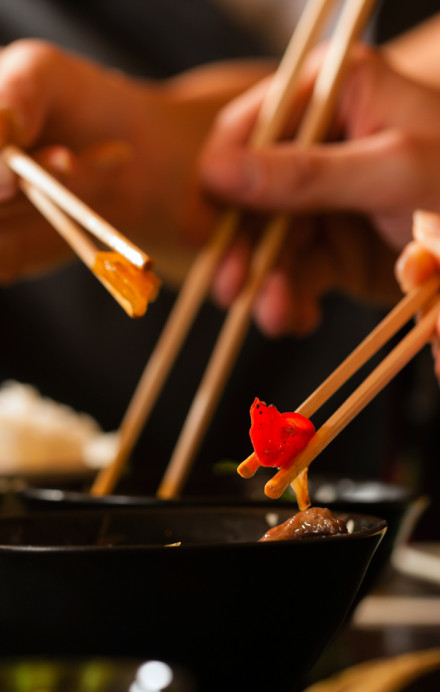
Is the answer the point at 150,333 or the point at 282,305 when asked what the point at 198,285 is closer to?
the point at 282,305

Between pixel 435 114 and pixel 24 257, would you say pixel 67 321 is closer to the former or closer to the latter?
pixel 24 257

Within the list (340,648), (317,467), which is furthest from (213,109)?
(317,467)

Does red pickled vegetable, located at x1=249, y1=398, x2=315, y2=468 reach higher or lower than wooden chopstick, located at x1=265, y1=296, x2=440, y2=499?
higher

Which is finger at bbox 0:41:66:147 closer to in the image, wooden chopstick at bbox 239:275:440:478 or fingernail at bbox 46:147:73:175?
fingernail at bbox 46:147:73:175

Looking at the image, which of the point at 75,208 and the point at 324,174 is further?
the point at 324,174

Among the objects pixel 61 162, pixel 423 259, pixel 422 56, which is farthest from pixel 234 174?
pixel 422 56

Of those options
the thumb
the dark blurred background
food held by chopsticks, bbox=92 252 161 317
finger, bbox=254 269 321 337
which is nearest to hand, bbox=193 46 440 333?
the thumb
